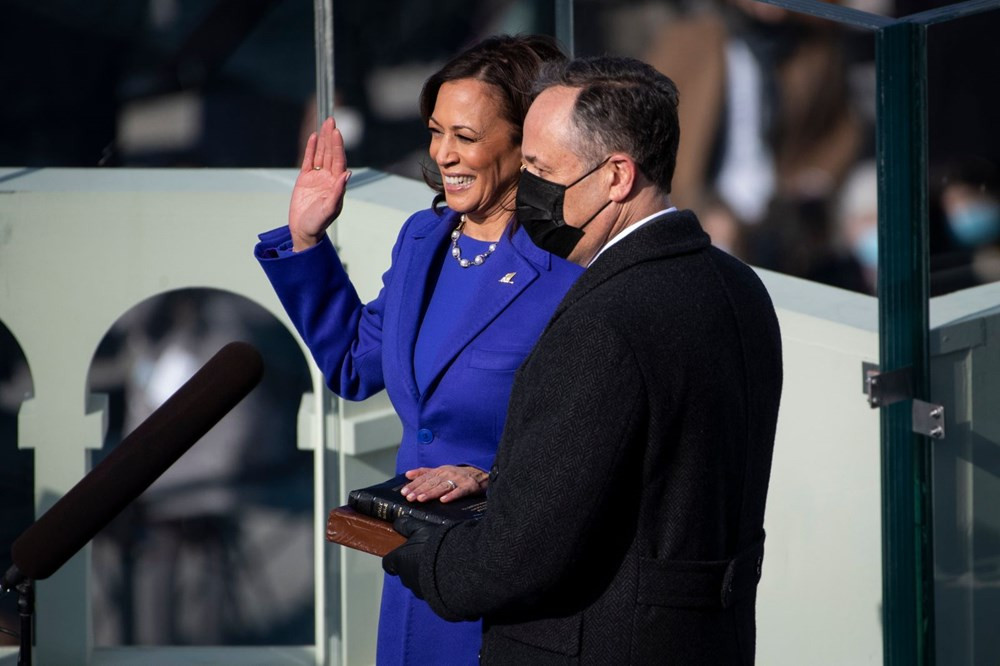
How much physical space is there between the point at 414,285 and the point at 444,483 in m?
0.46

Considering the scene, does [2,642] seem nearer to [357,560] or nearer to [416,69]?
[357,560]

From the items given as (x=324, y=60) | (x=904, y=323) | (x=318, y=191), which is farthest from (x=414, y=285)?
(x=324, y=60)

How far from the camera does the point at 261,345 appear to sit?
7.73 meters

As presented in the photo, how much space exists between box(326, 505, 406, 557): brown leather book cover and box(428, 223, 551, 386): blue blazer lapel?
0.36 metres

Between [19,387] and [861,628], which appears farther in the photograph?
[19,387]

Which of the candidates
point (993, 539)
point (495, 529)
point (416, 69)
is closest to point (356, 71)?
point (416, 69)

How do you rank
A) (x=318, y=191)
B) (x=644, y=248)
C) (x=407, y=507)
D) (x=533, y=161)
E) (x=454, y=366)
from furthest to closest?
1. (x=318, y=191)
2. (x=454, y=366)
3. (x=407, y=507)
4. (x=533, y=161)
5. (x=644, y=248)

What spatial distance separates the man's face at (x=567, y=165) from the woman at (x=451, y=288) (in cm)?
46

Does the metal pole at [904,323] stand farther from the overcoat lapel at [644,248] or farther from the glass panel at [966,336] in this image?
the overcoat lapel at [644,248]

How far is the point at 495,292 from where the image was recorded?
8.57ft

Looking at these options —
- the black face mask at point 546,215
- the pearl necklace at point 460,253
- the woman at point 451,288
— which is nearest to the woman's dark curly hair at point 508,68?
the woman at point 451,288

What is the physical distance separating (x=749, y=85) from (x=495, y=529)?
3230 mm

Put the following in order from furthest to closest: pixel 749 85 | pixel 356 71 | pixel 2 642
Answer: pixel 356 71 → pixel 2 642 → pixel 749 85

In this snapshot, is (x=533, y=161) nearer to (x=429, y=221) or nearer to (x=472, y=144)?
(x=472, y=144)
